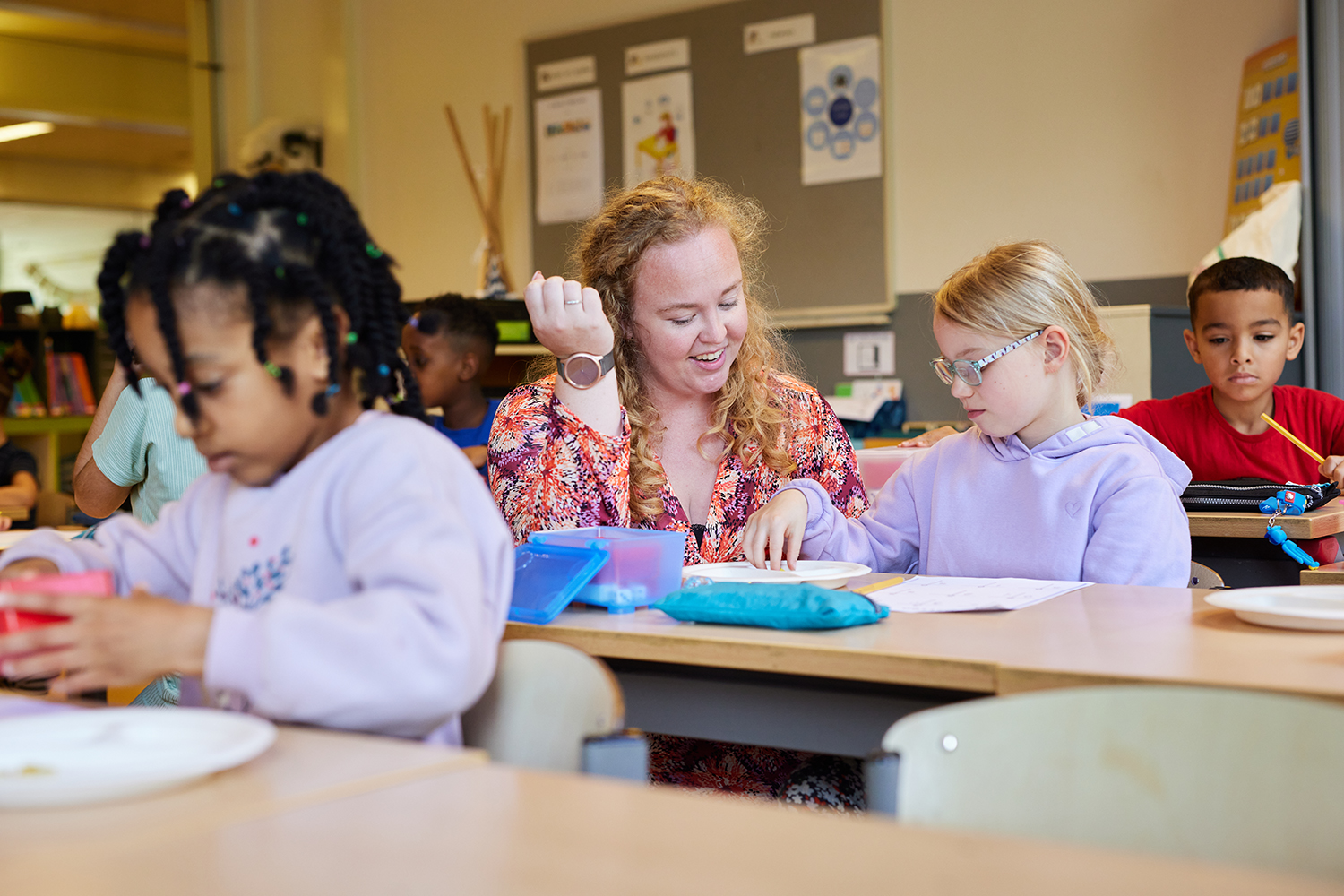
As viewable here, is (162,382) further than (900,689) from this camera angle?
No

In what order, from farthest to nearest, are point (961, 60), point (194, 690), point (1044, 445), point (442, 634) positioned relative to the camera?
point (961, 60), point (1044, 445), point (194, 690), point (442, 634)

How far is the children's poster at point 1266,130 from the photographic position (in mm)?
3572

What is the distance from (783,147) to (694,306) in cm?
313

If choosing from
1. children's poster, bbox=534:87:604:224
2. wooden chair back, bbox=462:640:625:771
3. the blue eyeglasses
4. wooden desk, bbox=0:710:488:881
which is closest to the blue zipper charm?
the blue eyeglasses

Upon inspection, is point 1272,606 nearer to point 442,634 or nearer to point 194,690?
point 442,634

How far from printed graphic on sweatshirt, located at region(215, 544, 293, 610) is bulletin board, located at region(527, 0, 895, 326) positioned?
369 centimetres

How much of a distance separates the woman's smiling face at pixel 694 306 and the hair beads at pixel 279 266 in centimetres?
88

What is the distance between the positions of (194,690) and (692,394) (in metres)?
1.08

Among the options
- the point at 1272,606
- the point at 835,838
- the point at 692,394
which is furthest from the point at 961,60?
the point at 835,838

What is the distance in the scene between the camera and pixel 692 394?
2068mm

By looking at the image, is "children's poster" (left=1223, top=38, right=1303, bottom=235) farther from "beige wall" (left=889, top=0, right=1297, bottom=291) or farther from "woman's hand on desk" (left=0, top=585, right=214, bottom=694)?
"woman's hand on desk" (left=0, top=585, right=214, bottom=694)

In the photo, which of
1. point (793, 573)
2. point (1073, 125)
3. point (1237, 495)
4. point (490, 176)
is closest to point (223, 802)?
point (793, 573)

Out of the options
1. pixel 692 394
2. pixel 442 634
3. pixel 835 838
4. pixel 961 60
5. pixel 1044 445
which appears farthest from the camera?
pixel 961 60

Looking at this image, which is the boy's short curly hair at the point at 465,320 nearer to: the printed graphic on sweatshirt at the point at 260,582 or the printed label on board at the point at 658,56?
the printed label on board at the point at 658,56
